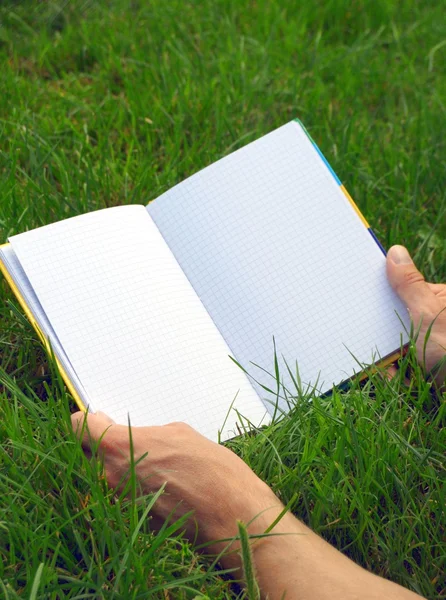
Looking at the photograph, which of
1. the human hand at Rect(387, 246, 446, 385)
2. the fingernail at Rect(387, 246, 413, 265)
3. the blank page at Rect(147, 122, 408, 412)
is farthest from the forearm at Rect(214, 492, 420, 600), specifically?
the fingernail at Rect(387, 246, 413, 265)

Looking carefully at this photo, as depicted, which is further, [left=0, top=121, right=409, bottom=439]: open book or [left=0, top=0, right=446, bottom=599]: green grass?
[left=0, top=121, right=409, bottom=439]: open book

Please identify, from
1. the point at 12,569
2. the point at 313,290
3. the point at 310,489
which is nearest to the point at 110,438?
the point at 12,569

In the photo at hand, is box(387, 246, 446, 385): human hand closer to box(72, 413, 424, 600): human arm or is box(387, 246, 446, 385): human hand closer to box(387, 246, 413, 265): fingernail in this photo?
box(387, 246, 413, 265): fingernail

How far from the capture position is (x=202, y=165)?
239 centimetres

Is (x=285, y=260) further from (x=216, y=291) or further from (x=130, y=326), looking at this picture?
(x=130, y=326)

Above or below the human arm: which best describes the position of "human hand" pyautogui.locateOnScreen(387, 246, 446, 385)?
above

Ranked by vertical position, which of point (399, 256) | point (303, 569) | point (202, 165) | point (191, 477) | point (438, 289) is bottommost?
point (303, 569)

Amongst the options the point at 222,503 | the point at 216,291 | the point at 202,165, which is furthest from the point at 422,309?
the point at 202,165

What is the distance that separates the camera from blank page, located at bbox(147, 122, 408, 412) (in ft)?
5.77

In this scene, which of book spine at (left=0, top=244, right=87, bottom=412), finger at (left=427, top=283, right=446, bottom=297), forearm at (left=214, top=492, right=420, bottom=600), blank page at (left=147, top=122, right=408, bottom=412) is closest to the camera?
forearm at (left=214, top=492, right=420, bottom=600)

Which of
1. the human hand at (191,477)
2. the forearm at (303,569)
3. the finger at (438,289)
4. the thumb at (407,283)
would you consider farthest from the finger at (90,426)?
the finger at (438,289)

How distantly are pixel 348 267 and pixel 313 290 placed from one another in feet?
0.35

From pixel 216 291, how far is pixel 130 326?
0.82 ft

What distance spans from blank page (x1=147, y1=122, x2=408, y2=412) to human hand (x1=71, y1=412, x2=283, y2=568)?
0.31 metres
